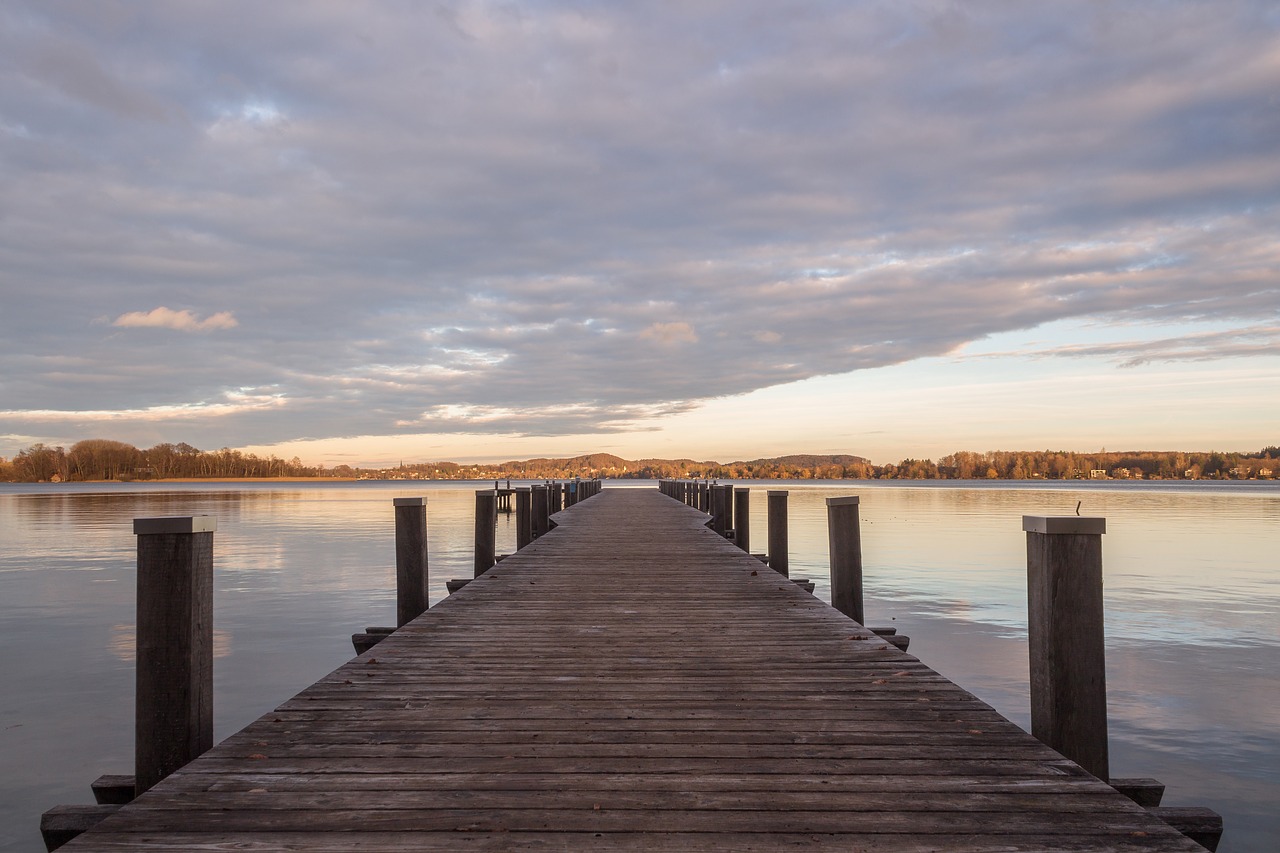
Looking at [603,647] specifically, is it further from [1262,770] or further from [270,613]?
[270,613]

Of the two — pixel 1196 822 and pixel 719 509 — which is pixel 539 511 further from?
pixel 1196 822

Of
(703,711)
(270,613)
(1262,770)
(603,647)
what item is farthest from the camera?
(270,613)

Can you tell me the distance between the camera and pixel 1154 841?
2.96m

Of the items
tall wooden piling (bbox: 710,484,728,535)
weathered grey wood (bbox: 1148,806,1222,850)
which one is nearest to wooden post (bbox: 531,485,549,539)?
tall wooden piling (bbox: 710,484,728,535)

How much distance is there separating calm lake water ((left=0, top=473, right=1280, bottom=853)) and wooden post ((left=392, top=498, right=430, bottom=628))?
280 cm

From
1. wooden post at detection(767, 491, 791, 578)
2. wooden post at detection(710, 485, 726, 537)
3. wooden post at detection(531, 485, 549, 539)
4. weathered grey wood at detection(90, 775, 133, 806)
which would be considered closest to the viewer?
weathered grey wood at detection(90, 775, 133, 806)

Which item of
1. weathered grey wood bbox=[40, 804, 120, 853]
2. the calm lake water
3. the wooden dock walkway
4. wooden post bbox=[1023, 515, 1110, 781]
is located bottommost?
the calm lake water

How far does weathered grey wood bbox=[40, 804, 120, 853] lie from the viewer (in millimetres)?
3551

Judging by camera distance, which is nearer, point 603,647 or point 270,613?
point 603,647

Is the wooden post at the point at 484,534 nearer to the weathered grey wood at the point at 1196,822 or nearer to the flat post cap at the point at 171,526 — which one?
the flat post cap at the point at 171,526

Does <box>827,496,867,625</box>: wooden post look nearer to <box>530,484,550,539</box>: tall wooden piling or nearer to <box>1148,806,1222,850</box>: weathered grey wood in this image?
<box>1148,806,1222,850</box>: weathered grey wood

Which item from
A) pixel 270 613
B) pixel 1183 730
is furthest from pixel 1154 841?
pixel 270 613

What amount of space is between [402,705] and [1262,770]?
7.95 m

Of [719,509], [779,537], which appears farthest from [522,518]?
[719,509]
